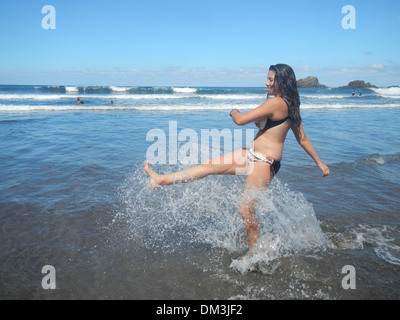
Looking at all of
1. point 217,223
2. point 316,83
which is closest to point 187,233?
point 217,223

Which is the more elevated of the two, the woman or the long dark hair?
the long dark hair

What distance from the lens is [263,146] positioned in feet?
11.2

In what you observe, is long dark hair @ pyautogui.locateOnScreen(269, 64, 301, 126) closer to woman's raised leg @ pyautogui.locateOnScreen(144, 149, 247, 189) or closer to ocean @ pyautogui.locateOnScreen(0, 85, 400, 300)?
woman's raised leg @ pyautogui.locateOnScreen(144, 149, 247, 189)

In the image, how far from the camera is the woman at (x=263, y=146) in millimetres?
3221

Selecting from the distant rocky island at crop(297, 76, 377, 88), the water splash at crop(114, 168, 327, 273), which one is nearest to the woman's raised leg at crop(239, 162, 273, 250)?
the water splash at crop(114, 168, 327, 273)

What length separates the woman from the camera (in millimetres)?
3221

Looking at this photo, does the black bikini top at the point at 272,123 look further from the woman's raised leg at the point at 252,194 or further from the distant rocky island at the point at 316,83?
the distant rocky island at the point at 316,83

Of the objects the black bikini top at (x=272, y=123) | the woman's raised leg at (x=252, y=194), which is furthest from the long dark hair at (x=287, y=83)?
the woman's raised leg at (x=252, y=194)

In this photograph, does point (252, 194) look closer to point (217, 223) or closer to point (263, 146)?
point (263, 146)

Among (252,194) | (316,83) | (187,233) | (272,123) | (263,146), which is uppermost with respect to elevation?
(316,83)

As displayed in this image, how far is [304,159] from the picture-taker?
769 cm

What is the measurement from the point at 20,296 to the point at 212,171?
2.50 meters

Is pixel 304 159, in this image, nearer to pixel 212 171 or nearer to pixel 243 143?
pixel 243 143
